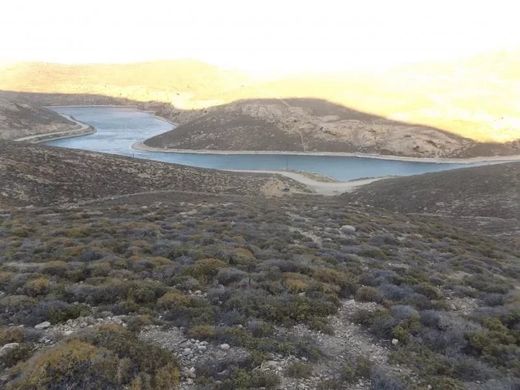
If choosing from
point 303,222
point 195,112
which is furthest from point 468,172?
point 195,112

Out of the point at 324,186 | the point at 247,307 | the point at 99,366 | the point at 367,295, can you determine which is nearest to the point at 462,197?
the point at 324,186

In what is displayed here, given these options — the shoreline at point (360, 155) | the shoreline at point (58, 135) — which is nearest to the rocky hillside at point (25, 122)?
the shoreline at point (58, 135)

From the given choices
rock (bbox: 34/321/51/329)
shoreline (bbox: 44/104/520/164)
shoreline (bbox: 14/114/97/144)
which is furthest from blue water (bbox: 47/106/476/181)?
rock (bbox: 34/321/51/329)

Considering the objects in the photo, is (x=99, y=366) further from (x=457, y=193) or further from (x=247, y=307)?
(x=457, y=193)

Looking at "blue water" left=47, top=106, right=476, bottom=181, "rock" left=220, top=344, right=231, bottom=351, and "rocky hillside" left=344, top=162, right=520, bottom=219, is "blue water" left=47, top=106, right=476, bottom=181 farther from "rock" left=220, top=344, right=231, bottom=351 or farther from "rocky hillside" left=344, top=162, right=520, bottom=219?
"rock" left=220, top=344, right=231, bottom=351

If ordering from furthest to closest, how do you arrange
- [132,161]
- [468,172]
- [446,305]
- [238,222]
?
[468,172] → [132,161] → [238,222] → [446,305]

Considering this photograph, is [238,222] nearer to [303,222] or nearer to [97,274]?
[303,222]
